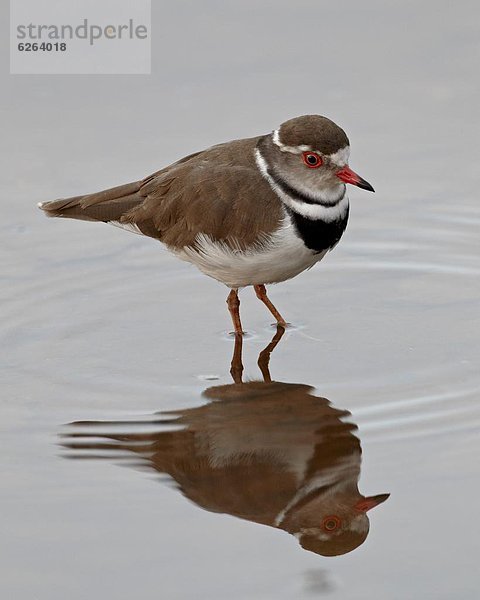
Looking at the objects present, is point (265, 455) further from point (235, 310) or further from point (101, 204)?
point (101, 204)

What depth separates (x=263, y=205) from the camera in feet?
25.8

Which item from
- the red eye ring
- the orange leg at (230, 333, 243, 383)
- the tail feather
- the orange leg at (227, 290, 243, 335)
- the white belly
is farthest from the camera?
the tail feather

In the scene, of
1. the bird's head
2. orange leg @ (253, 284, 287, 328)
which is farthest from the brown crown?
orange leg @ (253, 284, 287, 328)

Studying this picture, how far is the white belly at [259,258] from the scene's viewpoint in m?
7.76

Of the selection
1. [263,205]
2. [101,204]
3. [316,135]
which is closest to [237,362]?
[263,205]

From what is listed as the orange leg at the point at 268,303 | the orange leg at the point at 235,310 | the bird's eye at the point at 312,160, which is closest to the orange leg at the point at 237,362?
the orange leg at the point at 235,310

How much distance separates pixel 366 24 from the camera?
11555 millimetres

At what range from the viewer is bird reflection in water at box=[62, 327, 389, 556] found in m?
5.89

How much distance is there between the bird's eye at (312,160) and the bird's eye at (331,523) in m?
2.75

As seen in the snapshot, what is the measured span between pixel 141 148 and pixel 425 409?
411 centimetres

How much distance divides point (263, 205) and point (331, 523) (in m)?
2.57

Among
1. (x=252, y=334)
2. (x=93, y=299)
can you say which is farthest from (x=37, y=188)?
(x=252, y=334)

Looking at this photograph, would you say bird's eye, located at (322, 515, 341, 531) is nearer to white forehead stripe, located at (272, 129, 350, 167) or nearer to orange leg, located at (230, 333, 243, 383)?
orange leg, located at (230, 333, 243, 383)

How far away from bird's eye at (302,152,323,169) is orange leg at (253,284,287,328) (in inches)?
34.2
